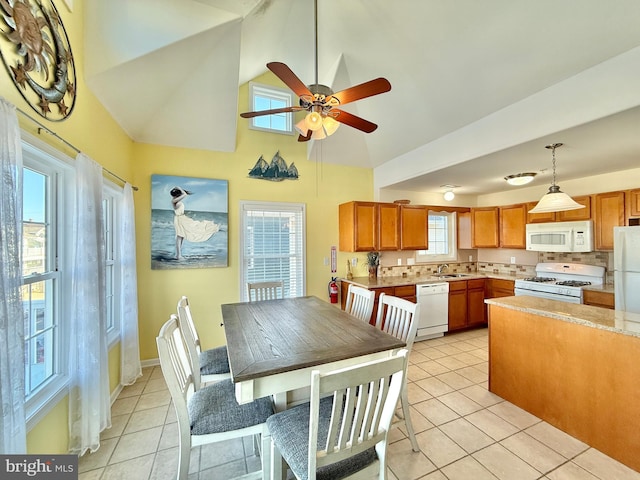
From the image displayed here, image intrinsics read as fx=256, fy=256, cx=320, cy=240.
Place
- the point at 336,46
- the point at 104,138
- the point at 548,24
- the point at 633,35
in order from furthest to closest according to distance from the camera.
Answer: the point at 336,46 < the point at 104,138 < the point at 548,24 < the point at 633,35

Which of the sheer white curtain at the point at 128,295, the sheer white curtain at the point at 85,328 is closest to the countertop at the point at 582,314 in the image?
the sheer white curtain at the point at 85,328

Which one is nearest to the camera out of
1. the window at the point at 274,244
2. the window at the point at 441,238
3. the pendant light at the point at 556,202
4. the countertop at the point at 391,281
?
the pendant light at the point at 556,202

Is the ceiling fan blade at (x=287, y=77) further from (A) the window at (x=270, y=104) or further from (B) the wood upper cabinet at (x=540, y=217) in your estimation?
(B) the wood upper cabinet at (x=540, y=217)

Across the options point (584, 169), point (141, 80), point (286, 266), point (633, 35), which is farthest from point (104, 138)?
point (584, 169)

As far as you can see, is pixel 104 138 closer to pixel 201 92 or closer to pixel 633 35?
pixel 201 92

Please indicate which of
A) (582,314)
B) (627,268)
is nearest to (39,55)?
(582,314)

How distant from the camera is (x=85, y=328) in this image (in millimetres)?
1727

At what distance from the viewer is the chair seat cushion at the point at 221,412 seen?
1.38 m

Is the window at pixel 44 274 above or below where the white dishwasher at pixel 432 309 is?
above

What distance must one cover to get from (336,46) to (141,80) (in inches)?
78.2

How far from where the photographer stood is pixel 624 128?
6.81ft

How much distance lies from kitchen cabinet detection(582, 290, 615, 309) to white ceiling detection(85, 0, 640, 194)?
5.18 feet

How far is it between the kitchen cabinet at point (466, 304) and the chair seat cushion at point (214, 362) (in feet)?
11.4

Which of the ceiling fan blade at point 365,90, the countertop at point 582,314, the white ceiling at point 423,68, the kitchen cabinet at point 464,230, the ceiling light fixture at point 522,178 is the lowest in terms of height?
the countertop at point 582,314
